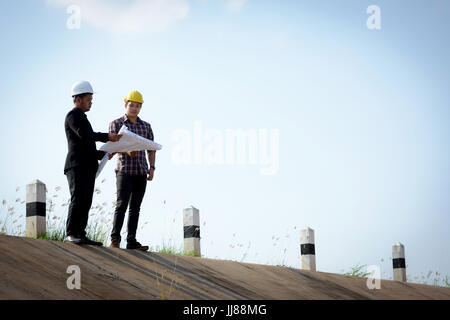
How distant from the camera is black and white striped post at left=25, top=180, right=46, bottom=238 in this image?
21.6 ft

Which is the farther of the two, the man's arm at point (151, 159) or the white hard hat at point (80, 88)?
the man's arm at point (151, 159)

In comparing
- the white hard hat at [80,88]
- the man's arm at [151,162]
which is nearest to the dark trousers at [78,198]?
the white hard hat at [80,88]

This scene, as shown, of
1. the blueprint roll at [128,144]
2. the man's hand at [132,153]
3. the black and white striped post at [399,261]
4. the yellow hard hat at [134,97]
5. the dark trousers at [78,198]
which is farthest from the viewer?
the black and white striped post at [399,261]

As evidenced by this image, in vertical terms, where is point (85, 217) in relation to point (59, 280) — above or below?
above

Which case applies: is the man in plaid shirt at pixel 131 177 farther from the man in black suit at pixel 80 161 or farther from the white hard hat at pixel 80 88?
the white hard hat at pixel 80 88

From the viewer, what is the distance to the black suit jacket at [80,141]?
5.60 metres

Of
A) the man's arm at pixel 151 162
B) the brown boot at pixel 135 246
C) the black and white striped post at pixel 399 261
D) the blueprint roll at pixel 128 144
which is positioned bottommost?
the black and white striped post at pixel 399 261

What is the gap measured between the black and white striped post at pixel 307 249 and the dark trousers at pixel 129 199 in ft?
12.7

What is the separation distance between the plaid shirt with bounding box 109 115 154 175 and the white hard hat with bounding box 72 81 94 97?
2.56 feet
